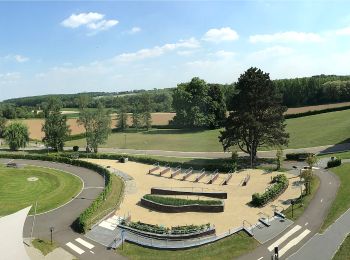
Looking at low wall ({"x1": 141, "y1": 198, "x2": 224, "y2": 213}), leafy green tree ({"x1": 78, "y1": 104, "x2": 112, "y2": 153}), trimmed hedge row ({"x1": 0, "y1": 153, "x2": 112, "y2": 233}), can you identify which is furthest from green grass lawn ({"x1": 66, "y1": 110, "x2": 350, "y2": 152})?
low wall ({"x1": 141, "y1": 198, "x2": 224, "y2": 213})

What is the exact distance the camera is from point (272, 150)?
7756cm

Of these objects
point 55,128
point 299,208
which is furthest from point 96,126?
point 299,208

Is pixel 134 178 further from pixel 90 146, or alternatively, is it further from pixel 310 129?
pixel 310 129

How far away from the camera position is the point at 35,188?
2382 inches

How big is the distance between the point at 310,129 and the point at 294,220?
5540cm

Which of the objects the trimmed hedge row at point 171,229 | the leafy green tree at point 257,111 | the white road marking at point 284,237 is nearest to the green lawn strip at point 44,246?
the trimmed hedge row at point 171,229

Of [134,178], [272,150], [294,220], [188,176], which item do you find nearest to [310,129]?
[272,150]

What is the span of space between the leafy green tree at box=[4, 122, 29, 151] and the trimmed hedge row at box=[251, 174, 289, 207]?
70.0m

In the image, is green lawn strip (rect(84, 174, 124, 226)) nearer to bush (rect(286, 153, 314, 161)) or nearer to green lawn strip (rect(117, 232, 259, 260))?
green lawn strip (rect(117, 232, 259, 260))

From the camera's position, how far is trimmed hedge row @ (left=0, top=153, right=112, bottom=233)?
41.4 m

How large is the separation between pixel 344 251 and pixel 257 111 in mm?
35948

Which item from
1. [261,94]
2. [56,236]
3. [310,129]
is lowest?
[56,236]

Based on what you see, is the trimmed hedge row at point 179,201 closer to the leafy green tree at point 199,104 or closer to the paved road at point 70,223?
the paved road at point 70,223

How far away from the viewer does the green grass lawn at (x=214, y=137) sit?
81.2 metres
